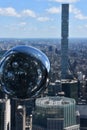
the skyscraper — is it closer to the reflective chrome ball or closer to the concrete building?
the concrete building

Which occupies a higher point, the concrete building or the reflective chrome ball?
the reflective chrome ball

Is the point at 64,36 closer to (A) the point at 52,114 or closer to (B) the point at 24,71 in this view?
(A) the point at 52,114

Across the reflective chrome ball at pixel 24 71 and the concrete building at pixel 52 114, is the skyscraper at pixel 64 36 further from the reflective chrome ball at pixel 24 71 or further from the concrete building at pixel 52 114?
the reflective chrome ball at pixel 24 71

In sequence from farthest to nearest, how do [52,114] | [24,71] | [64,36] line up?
[64,36]
[52,114]
[24,71]

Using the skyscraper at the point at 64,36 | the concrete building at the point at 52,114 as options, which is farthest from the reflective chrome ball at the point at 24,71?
the skyscraper at the point at 64,36

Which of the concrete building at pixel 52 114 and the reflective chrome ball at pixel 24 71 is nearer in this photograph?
the reflective chrome ball at pixel 24 71

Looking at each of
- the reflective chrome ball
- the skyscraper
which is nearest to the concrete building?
the reflective chrome ball

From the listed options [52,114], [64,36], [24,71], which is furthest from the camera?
[64,36]

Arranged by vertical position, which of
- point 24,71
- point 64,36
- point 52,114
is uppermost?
point 64,36

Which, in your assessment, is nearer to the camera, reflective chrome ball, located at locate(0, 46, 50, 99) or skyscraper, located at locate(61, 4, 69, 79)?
reflective chrome ball, located at locate(0, 46, 50, 99)

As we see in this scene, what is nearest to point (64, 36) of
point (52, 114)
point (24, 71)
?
point (52, 114)
